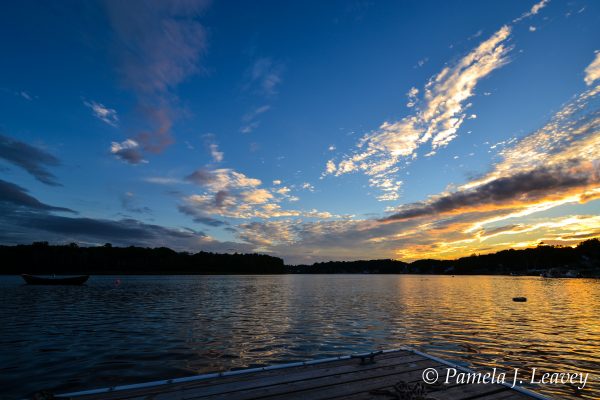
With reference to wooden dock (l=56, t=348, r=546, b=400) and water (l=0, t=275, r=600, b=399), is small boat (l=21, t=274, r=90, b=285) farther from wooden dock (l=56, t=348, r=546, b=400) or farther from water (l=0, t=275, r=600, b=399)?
wooden dock (l=56, t=348, r=546, b=400)

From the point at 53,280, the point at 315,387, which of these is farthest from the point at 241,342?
the point at 53,280

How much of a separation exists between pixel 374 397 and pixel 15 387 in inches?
547

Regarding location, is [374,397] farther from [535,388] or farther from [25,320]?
[25,320]

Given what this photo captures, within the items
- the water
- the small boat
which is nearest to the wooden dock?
the water

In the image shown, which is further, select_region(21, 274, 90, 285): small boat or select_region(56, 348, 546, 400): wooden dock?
select_region(21, 274, 90, 285): small boat

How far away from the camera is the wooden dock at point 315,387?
764cm

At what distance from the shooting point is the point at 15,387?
12367 millimetres

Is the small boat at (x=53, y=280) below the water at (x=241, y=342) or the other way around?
the other way around

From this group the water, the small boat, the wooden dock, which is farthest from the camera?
the small boat

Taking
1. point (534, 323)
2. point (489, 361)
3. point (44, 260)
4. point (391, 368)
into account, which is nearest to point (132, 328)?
point (391, 368)

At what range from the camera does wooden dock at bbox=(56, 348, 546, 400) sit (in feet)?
25.1

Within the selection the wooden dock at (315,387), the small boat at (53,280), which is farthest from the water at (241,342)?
the small boat at (53,280)

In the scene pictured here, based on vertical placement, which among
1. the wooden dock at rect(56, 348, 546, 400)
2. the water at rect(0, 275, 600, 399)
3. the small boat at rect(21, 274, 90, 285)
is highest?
the small boat at rect(21, 274, 90, 285)

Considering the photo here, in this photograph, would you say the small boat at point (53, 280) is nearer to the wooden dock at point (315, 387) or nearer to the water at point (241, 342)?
the water at point (241, 342)
